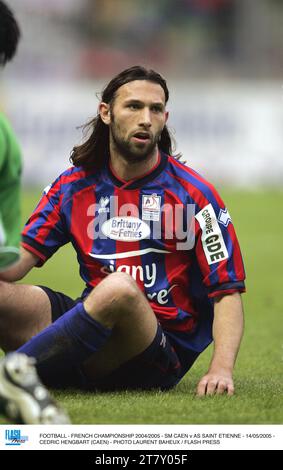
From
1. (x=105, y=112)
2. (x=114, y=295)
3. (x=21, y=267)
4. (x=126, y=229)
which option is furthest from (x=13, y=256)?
(x=105, y=112)

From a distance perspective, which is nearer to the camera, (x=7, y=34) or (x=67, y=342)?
(x=7, y=34)

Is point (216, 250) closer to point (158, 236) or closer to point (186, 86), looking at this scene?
point (158, 236)

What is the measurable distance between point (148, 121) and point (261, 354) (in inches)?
85.8

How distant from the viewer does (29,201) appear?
1666cm

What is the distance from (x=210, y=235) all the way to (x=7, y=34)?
1.36 metres

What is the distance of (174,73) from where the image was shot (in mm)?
23719

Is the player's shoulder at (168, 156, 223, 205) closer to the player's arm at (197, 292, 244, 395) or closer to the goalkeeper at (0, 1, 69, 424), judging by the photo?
the player's arm at (197, 292, 244, 395)

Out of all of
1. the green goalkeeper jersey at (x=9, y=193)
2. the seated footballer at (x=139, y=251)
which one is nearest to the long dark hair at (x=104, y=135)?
the seated footballer at (x=139, y=251)

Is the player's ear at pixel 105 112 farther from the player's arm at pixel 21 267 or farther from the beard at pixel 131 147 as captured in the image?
the player's arm at pixel 21 267

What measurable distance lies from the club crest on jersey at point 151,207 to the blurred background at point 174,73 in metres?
14.5

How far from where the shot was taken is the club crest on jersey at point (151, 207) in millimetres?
4520

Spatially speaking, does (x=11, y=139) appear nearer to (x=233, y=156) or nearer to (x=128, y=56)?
(x=233, y=156)

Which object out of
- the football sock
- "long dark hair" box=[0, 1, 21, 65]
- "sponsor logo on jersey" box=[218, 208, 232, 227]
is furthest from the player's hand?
"long dark hair" box=[0, 1, 21, 65]

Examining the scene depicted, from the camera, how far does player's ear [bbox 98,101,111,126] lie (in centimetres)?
468
